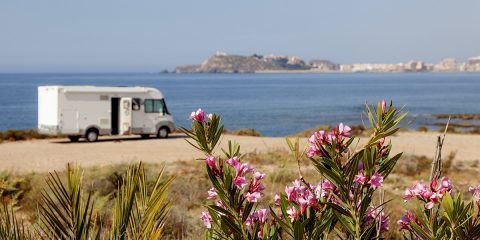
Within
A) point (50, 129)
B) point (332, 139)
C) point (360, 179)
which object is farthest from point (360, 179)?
point (50, 129)

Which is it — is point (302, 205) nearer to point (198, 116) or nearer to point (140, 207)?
point (198, 116)

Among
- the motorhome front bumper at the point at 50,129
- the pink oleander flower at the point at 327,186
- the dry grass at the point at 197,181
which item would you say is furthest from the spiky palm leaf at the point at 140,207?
the motorhome front bumper at the point at 50,129

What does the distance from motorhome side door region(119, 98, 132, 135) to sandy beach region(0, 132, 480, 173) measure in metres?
0.44

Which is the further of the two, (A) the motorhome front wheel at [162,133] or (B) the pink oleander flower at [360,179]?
(A) the motorhome front wheel at [162,133]

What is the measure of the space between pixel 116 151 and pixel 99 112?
3215 millimetres

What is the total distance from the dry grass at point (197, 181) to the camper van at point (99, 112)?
6626 mm

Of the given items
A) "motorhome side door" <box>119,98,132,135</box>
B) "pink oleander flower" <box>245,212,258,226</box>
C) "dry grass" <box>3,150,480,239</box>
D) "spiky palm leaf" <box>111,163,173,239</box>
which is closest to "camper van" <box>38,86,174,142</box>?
"motorhome side door" <box>119,98,132,135</box>

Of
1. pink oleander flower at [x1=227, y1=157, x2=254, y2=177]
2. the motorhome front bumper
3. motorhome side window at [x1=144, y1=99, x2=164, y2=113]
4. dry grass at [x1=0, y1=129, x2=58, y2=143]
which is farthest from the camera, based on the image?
dry grass at [x1=0, y1=129, x2=58, y2=143]

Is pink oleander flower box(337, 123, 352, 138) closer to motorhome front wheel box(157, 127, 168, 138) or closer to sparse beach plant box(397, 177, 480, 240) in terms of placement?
sparse beach plant box(397, 177, 480, 240)

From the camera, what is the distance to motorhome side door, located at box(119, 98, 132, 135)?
930 inches

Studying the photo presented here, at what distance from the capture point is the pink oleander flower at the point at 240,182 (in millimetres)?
2113

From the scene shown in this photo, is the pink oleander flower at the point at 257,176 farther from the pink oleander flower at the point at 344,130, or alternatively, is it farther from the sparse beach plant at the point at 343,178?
the pink oleander flower at the point at 344,130

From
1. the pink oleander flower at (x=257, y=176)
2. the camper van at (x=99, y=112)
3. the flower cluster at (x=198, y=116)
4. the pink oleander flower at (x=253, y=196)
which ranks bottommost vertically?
the camper van at (x=99, y=112)

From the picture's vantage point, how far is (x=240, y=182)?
2125mm
